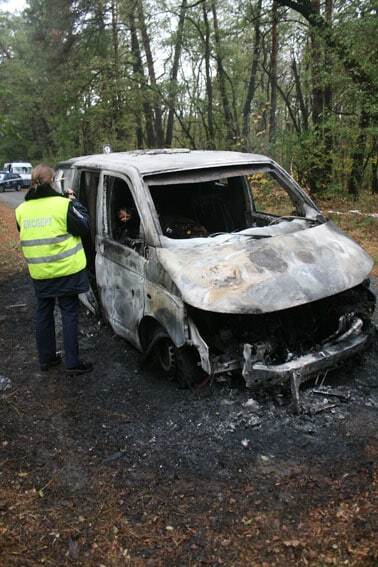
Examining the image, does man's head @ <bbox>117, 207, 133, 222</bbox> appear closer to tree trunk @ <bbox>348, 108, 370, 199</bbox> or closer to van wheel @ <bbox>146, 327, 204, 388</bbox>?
van wheel @ <bbox>146, 327, 204, 388</bbox>

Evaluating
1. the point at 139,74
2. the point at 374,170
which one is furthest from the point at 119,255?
the point at 139,74

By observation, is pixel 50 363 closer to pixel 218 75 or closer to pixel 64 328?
pixel 64 328

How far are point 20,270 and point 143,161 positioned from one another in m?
4.78

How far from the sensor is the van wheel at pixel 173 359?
3.73m

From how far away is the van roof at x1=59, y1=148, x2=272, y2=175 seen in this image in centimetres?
425

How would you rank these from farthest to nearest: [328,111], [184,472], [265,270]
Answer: [328,111] < [265,270] < [184,472]

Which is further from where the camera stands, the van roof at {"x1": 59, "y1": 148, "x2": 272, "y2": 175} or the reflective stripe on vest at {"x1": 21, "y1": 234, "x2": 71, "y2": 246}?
the van roof at {"x1": 59, "y1": 148, "x2": 272, "y2": 175}

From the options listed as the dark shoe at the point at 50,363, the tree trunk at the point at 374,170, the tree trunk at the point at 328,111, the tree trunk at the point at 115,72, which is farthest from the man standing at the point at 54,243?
the tree trunk at the point at 115,72

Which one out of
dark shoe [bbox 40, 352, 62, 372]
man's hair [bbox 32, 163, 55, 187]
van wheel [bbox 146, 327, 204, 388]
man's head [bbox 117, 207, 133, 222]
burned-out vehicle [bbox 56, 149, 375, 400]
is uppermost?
man's hair [bbox 32, 163, 55, 187]

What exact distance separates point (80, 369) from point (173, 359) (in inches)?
40.0

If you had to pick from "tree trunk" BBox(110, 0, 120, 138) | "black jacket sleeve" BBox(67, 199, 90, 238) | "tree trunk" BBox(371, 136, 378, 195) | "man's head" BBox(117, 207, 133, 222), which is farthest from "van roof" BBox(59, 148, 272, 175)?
"tree trunk" BBox(110, 0, 120, 138)

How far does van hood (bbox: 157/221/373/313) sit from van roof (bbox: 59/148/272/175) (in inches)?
30.8

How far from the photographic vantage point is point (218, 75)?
78.5 feet

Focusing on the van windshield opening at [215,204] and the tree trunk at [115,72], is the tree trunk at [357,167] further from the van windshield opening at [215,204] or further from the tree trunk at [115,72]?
the tree trunk at [115,72]
